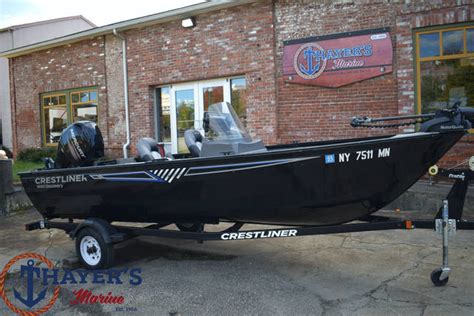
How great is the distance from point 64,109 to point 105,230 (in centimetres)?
977

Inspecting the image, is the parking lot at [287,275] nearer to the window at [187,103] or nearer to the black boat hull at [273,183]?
the black boat hull at [273,183]

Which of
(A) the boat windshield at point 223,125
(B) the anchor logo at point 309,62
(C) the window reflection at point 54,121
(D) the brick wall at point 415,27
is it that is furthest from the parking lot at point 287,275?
(C) the window reflection at point 54,121

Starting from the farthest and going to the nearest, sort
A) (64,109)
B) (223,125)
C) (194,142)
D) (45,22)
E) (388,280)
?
(45,22)
(64,109)
(194,142)
(223,125)
(388,280)

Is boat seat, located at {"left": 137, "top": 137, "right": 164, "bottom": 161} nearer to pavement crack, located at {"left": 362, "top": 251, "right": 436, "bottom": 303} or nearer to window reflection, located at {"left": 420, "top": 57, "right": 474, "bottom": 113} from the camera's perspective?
pavement crack, located at {"left": 362, "top": 251, "right": 436, "bottom": 303}

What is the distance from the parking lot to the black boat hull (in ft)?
1.88

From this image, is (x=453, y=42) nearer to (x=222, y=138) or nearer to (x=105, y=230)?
(x=222, y=138)

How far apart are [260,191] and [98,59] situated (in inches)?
383

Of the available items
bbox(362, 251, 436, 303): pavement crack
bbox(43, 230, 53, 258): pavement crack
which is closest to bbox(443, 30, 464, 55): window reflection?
bbox(362, 251, 436, 303): pavement crack

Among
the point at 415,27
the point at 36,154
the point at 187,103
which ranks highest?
the point at 415,27

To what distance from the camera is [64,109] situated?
44.4 ft

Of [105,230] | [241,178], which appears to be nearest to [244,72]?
[105,230]

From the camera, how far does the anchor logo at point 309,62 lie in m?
8.98

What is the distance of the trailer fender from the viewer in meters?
4.78

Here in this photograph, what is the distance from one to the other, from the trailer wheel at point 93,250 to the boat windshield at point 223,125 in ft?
5.34
